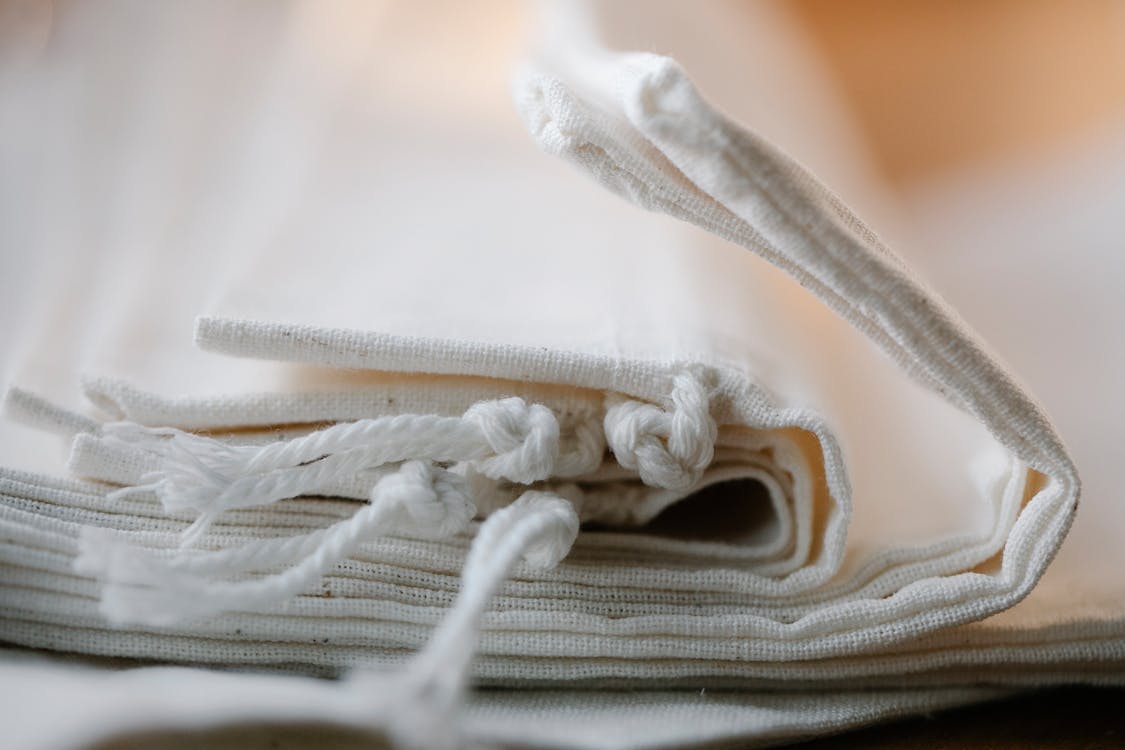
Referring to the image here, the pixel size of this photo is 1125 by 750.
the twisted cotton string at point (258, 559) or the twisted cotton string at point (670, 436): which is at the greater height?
the twisted cotton string at point (670, 436)

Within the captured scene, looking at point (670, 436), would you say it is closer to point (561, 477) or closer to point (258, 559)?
point (561, 477)

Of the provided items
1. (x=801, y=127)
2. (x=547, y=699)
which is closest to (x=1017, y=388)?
(x=547, y=699)

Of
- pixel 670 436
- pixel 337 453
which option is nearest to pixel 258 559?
pixel 337 453

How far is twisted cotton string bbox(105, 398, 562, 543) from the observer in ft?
1.27

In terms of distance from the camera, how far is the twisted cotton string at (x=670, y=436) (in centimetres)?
40

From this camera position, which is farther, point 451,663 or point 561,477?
point 561,477

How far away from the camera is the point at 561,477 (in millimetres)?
434

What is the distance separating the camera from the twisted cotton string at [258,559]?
0.34 metres

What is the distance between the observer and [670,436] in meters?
0.40

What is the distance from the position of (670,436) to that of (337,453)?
0.13 meters

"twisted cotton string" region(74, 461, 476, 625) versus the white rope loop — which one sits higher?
the white rope loop

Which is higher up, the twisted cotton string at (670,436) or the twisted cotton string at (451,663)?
the twisted cotton string at (670,436)

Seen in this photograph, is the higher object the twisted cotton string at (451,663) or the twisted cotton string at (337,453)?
the twisted cotton string at (337,453)

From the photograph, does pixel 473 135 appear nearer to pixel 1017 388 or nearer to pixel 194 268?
pixel 194 268
